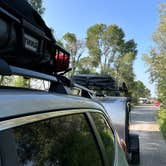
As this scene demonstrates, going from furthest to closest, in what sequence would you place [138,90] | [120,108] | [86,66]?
[138,90], [86,66], [120,108]

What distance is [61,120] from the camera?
213 cm

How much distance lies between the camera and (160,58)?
27719mm

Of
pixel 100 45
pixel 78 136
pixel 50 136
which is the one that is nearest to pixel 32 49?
pixel 78 136

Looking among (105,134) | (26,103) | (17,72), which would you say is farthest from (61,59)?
(26,103)

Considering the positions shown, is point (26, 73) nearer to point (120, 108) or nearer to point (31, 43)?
point (31, 43)

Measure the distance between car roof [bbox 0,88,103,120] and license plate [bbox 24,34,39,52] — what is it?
380mm

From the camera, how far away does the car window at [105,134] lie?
9.47ft

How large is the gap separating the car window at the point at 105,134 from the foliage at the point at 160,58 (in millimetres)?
23393

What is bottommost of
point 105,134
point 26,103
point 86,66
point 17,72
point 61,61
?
point 105,134

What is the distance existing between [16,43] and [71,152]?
646 millimetres

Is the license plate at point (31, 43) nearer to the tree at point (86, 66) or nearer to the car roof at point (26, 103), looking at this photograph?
the car roof at point (26, 103)

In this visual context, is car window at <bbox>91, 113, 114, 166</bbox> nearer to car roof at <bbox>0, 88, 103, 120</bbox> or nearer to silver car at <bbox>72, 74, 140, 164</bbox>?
car roof at <bbox>0, 88, 103, 120</bbox>

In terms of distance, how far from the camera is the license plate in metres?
2.41

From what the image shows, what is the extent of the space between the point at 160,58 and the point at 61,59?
2518cm
